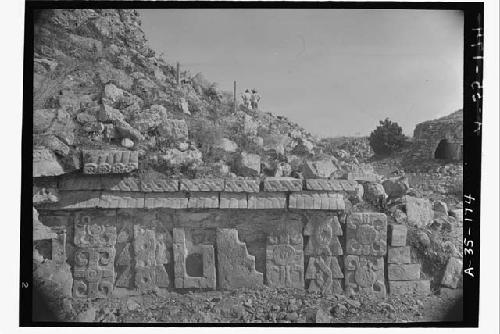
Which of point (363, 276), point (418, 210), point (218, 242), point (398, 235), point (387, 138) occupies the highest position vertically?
point (387, 138)

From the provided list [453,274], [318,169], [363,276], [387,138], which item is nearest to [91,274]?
[318,169]

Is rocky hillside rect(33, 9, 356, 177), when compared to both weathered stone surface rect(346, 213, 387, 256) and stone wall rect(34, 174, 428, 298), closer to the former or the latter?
stone wall rect(34, 174, 428, 298)

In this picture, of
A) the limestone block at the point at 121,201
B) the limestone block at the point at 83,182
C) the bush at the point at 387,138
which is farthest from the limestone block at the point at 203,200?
the bush at the point at 387,138

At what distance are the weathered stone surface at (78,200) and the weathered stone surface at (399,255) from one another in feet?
12.7

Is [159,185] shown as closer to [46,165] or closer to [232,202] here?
[232,202]

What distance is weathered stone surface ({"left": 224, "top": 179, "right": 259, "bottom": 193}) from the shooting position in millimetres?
6914

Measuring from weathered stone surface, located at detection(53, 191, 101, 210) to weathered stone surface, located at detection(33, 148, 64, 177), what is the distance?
0.33 meters

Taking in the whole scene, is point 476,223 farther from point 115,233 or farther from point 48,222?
point 48,222

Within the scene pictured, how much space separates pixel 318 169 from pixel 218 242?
1609mm

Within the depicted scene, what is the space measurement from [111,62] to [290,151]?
2712 millimetres

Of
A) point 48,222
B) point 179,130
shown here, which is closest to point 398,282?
point 179,130

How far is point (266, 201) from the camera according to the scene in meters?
6.95

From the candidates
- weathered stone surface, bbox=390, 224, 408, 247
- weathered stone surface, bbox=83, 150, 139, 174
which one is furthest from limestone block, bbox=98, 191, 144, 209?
weathered stone surface, bbox=390, 224, 408, 247

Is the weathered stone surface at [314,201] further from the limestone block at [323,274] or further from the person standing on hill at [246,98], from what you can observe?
the person standing on hill at [246,98]
